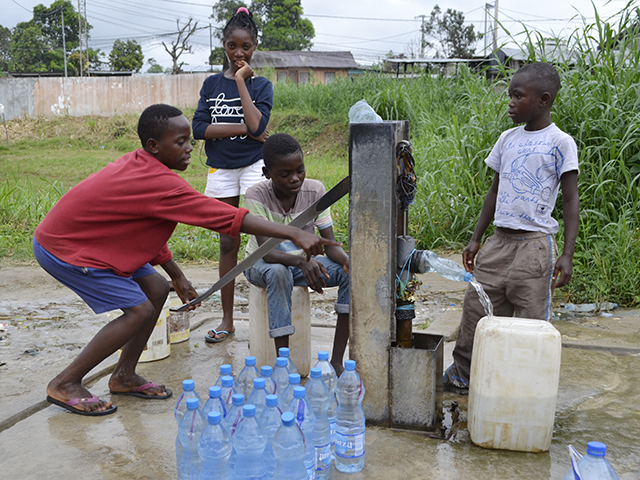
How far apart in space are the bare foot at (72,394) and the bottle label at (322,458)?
125cm

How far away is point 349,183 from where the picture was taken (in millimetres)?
2678

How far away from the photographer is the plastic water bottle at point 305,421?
2.07 meters

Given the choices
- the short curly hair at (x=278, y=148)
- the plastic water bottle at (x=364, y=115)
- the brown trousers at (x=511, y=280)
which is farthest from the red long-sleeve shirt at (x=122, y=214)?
the brown trousers at (x=511, y=280)

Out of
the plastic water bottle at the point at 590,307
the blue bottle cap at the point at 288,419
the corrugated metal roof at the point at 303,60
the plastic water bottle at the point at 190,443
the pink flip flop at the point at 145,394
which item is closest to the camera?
the blue bottle cap at the point at 288,419

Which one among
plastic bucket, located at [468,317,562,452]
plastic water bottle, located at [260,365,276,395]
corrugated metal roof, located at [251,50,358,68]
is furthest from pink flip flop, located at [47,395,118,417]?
corrugated metal roof, located at [251,50,358,68]

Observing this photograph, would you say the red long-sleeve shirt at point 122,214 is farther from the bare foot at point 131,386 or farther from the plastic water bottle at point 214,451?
the plastic water bottle at point 214,451

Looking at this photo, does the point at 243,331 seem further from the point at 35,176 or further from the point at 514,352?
the point at 35,176

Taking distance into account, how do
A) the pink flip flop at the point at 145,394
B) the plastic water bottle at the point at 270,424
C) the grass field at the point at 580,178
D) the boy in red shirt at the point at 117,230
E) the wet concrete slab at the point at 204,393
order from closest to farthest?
the plastic water bottle at the point at 270,424 < the wet concrete slab at the point at 204,393 < the boy in red shirt at the point at 117,230 < the pink flip flop at the point at 145,394 < the grass field at the point at 580,178

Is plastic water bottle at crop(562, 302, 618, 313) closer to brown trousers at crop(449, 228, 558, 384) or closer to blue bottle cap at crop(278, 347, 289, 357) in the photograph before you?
brown trousers at crop(449, 228, 558, 384)

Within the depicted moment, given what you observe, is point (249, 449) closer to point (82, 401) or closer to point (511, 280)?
point (82, 401)

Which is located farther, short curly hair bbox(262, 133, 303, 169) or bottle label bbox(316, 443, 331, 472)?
short curly hair bbox(262, 133, 303, 169)

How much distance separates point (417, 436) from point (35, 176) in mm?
14608

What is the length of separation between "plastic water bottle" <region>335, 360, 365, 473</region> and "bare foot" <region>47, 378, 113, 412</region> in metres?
1.26

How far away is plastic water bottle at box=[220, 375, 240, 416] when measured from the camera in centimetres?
218
